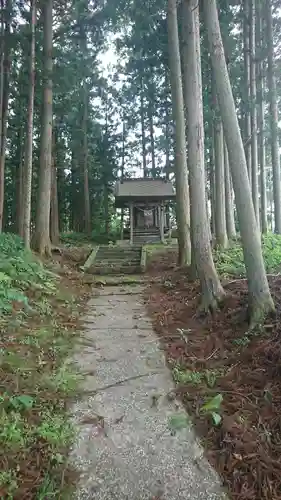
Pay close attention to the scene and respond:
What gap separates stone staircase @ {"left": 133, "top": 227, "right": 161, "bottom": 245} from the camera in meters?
21.1

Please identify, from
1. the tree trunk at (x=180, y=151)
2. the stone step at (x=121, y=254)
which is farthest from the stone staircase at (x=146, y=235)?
the tree trunk at (x=180, y=151)

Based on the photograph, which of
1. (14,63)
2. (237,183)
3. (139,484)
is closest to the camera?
(139,484)

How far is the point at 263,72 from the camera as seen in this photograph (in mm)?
16125

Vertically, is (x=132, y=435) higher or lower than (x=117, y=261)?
lower

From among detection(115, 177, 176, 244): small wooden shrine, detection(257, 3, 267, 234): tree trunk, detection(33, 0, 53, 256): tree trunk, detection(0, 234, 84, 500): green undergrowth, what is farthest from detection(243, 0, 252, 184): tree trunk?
detection(0, 234, 84, 500): green undergrowth

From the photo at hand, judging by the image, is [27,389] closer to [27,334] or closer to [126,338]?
[27,334]

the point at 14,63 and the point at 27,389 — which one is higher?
the point at 14,63

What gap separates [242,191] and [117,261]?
27.9ft

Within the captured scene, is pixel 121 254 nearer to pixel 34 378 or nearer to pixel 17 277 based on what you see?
pixel 17 277

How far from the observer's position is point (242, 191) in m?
5.59

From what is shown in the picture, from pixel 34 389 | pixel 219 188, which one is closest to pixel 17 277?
pixel 34 389

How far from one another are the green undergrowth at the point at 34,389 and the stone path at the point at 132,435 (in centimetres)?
18

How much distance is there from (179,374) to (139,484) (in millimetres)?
1734

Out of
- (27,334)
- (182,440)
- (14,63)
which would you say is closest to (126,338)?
(27,334)
